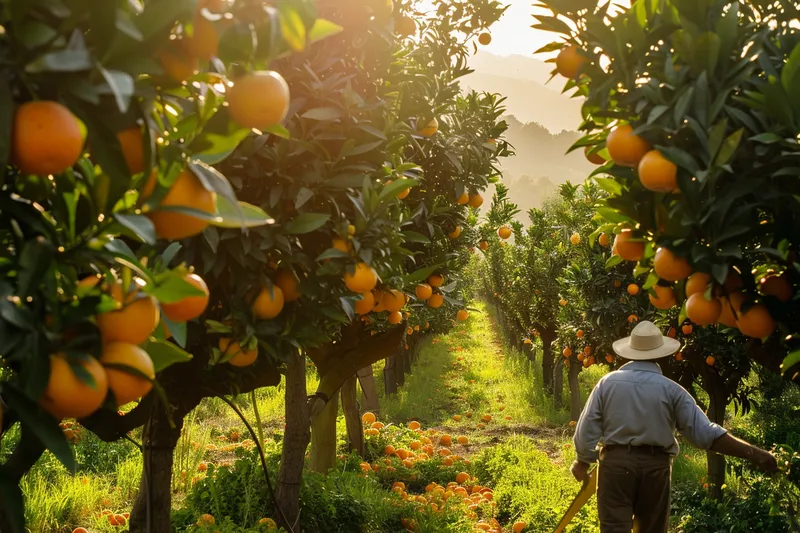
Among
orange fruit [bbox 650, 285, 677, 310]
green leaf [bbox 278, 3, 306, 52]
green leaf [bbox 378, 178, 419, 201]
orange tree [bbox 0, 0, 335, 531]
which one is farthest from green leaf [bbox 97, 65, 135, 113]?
orange fruit [bbox 650, 285, 677, 310]

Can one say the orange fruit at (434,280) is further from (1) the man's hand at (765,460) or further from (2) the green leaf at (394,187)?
(2) the green leaf at (394,187)

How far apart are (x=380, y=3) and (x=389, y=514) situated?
13.4 ft

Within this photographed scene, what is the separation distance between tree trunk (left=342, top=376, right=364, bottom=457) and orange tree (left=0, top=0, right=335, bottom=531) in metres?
6.66

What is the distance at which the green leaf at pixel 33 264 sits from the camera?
3.36 feet

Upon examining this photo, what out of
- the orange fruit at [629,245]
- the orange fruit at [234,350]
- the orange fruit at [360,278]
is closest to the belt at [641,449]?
the orange fruit at [629,245]

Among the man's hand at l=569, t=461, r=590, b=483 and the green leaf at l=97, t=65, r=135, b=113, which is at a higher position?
the green leaf at l=97, t=65, r=135, b=113

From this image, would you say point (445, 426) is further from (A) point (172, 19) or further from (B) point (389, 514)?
(A) point (172, 19)

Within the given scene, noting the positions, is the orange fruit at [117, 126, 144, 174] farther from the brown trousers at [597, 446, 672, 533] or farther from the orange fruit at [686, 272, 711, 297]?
the brown trousers at [597, 446, 672, 533]

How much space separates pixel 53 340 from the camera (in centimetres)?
107

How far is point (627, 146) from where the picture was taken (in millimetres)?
1866

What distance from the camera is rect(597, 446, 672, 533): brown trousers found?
4641mm

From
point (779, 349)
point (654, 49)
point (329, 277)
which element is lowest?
point (779, 349)

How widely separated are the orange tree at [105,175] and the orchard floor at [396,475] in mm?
3264

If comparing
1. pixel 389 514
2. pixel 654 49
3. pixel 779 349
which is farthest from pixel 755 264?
pixel 389 514
